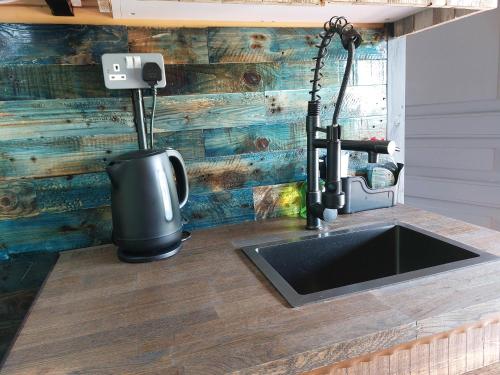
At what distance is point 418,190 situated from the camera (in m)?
2.22

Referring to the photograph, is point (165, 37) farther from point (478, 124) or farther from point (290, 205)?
point (478, 124)

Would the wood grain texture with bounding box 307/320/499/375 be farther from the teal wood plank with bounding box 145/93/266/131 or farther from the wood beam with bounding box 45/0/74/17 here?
the wood beam with bounding box 45/0/74/17

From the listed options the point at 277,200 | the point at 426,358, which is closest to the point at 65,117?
the point at 277,200

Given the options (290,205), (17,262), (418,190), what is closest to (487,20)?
(418,190)

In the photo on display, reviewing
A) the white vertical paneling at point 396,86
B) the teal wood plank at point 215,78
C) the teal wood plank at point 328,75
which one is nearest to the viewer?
the teal wood plank at point 215,78

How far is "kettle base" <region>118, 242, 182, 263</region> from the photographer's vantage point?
860 mm

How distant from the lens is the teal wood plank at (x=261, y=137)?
1.07 metres

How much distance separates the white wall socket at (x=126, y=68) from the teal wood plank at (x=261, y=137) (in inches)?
9.2

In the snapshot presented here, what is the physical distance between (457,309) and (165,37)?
0.94m

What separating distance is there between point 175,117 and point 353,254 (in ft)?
2.15

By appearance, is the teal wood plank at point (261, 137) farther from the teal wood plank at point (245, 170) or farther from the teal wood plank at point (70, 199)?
the teal wood plank at point (70, 199)

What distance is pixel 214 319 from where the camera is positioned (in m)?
0.60

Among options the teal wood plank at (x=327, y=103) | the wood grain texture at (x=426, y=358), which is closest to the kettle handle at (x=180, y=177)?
the teal wood plank at (x=327, y=103)

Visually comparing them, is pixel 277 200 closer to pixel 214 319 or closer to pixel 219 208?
pixel 219 208
